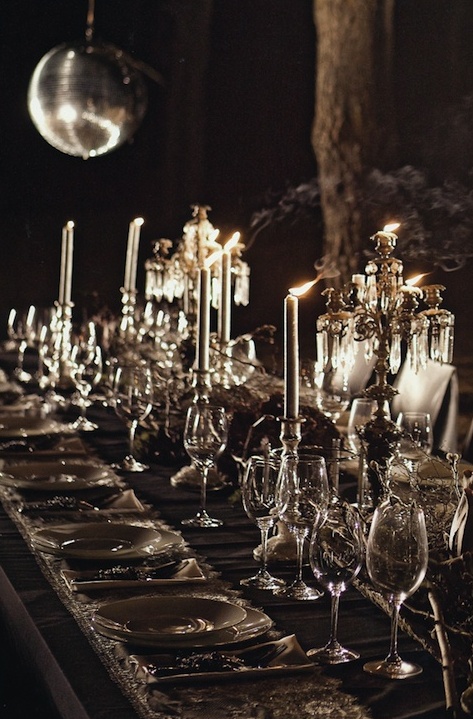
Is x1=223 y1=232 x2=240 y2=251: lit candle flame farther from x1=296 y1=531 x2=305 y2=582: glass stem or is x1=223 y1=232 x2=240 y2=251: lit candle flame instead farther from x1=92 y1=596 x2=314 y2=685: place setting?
x1=92 y1=596 x2=314 y2=685: place setting

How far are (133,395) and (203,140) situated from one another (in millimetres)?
4159

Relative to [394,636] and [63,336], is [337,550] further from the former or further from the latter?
[63,336]

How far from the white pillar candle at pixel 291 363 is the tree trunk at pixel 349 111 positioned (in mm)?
2925

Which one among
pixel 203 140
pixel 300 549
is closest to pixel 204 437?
pixel 300 549

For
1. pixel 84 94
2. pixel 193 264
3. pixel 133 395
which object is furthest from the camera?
pixel 84 94

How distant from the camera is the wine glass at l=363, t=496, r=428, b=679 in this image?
1.18 metres

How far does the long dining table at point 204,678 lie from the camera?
112 cm

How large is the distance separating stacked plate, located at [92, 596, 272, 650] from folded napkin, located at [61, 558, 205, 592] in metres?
0.13

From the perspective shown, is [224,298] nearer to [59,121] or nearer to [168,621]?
[168,621]

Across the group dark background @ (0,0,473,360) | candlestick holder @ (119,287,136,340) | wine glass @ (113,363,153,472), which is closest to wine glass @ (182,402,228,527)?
wine glass @ (113,363,153,472)

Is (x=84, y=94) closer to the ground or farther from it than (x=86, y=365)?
farther from it

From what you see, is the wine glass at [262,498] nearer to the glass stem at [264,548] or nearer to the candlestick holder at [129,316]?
the glass stem at [264,548]

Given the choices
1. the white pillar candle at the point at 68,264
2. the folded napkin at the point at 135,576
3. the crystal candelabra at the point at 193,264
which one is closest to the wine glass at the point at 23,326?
the white pillar candle at the point at 68,264

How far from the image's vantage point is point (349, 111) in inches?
192
